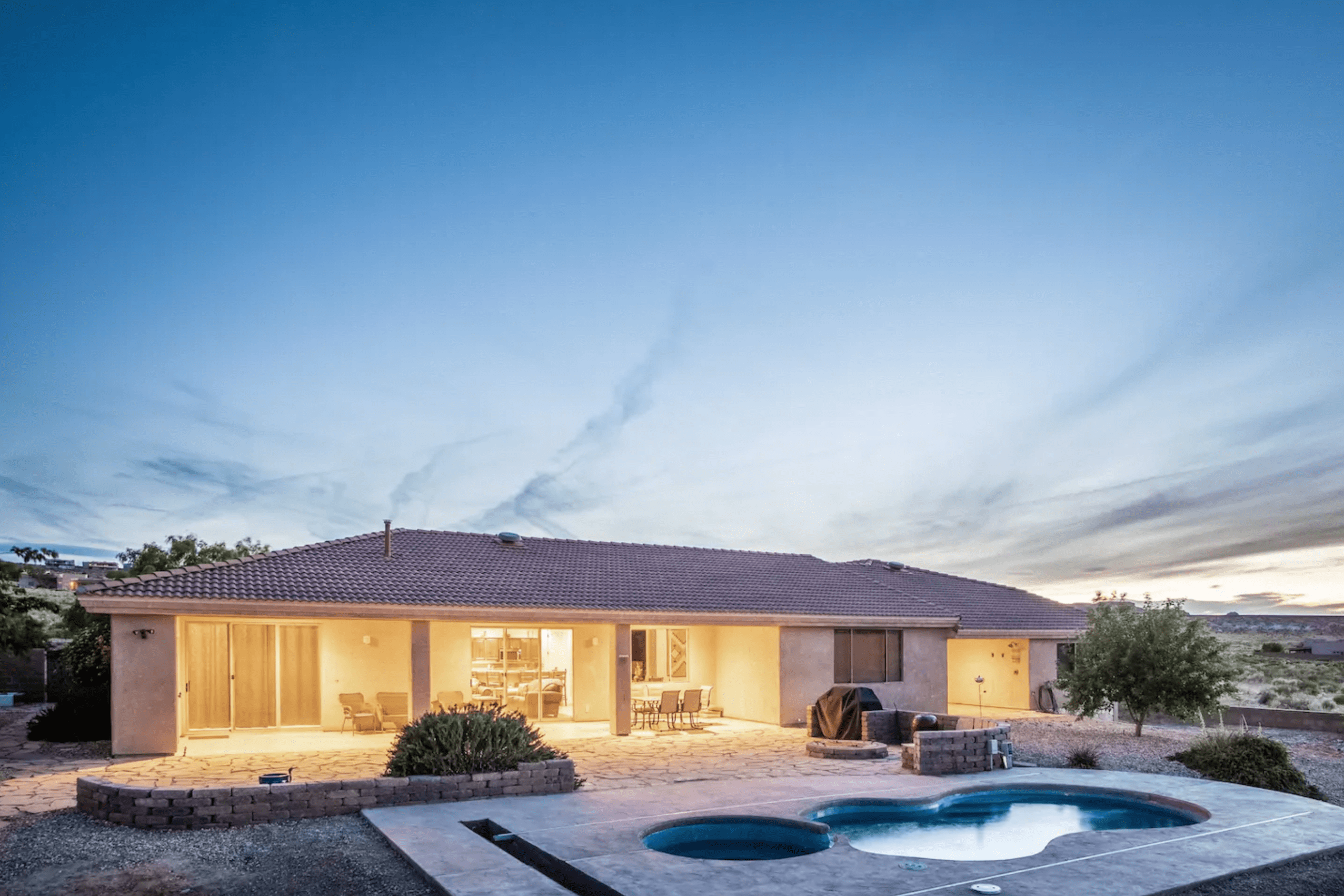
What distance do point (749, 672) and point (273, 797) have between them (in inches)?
529

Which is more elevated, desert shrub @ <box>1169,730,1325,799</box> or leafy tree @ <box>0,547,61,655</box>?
leafy tree @ <box>0,547,61,655</box>

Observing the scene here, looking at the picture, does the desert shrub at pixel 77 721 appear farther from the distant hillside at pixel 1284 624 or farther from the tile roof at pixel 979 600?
the distant hillside at pixel 1284 624

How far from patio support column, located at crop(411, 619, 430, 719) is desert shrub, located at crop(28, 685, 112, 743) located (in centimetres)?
549

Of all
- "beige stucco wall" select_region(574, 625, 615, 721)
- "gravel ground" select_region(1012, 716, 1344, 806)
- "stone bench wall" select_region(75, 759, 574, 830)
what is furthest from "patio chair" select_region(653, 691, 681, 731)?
"stone bench wall" select_region(75, 759, 574, 830)

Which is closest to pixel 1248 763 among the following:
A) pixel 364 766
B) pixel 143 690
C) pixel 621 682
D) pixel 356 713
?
pixel 621 682

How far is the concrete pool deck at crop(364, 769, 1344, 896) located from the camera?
328 inches

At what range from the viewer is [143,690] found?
51.2 feet

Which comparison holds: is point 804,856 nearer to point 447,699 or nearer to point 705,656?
point 447,699

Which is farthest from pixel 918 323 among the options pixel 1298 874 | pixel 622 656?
pixel 1298 874

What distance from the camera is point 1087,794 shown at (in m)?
13.4

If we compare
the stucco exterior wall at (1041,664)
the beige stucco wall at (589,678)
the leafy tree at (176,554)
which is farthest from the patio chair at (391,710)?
the stucco exterior wall at (1041,664)

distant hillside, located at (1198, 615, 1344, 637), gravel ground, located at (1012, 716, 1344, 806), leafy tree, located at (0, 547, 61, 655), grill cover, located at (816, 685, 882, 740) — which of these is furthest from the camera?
distant hillside, located at (1198, 615, 1344, 637)

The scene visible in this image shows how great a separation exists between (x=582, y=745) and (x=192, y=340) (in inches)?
420

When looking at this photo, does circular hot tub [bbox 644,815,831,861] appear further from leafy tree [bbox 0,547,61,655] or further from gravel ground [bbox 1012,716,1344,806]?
leafy tree [bbox 0,547,61,655]
